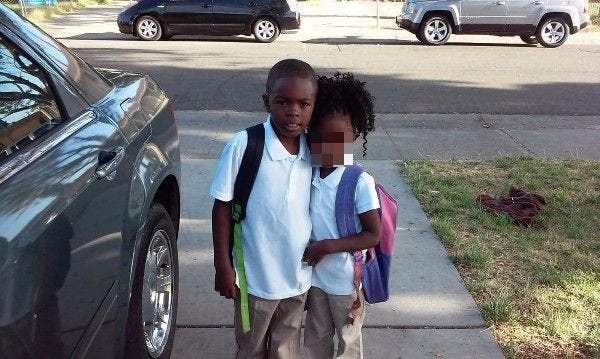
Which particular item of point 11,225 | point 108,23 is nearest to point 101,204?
point 11,225

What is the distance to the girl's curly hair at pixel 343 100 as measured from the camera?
2137 mm

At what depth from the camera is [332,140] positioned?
215 cm

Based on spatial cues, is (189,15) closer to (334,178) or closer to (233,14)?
(233,14)

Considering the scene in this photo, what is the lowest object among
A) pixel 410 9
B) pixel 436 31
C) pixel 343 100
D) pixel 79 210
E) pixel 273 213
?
pixel 436 31

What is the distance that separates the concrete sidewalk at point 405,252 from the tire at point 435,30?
7.67 metres

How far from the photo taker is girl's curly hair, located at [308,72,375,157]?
84.1 inches

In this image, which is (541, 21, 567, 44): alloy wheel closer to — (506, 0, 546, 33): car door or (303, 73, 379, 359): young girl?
(506, 0, 546, 33): car door

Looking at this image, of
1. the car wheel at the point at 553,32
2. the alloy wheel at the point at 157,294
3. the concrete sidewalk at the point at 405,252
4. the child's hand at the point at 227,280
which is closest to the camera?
the child's hand at the point at 227,280

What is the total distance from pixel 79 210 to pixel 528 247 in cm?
305

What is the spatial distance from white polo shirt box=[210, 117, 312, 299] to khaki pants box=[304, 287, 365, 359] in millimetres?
142

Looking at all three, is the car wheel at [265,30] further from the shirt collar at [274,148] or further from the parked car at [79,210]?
the shirt collar at [274,148]

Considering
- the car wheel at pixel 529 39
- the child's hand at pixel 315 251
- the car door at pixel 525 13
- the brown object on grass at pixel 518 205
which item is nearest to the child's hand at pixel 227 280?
the child's hand at pixel 315 251

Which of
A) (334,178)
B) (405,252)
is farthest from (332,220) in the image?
(405,252)

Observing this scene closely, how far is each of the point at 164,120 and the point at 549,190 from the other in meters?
3.30
